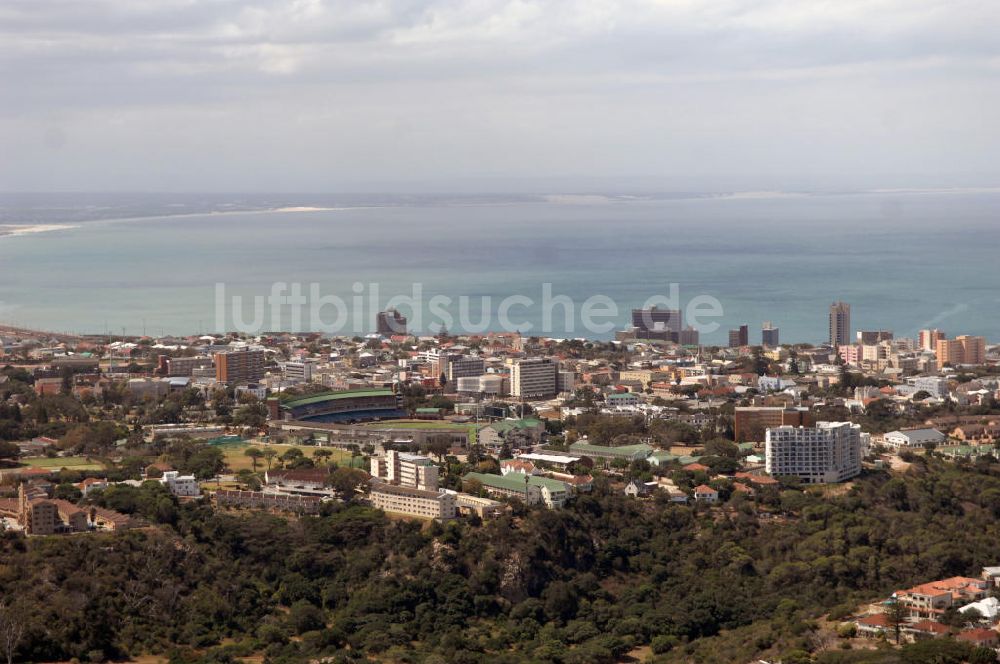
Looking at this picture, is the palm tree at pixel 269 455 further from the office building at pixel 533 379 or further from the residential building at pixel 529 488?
the office building at pixel 533 379

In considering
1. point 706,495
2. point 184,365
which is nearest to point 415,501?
point 706,495

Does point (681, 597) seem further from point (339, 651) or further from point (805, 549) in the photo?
point (339, 651)

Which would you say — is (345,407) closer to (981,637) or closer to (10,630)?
(10,630)

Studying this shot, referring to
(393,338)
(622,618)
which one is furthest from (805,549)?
(393,338)

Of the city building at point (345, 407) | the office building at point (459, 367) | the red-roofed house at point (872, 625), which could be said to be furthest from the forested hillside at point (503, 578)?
the office building at point (459, 367)

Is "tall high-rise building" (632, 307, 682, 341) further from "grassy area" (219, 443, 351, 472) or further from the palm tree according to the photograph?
the palm tree
